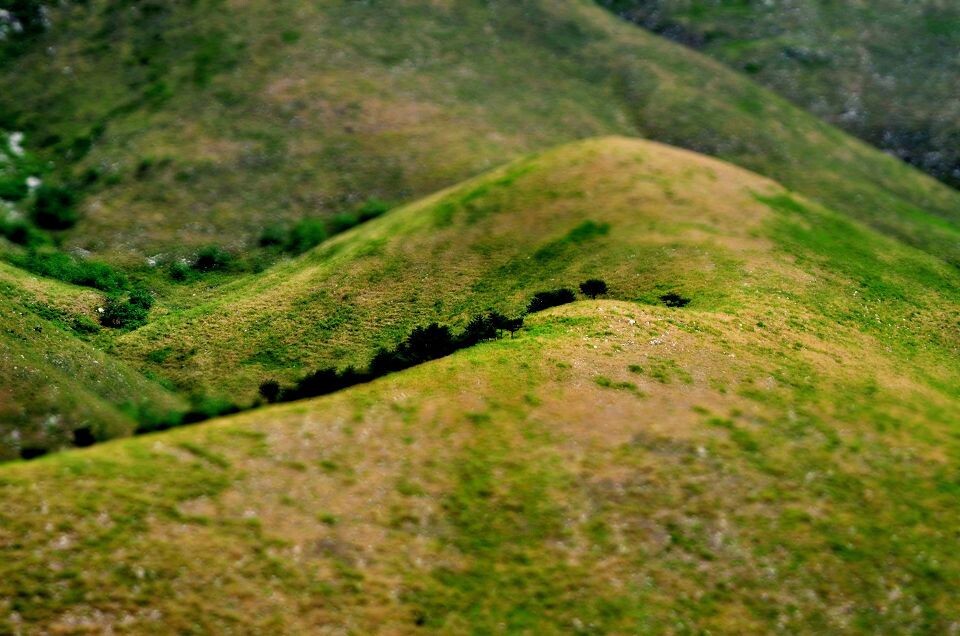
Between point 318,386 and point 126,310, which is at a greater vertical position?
point 318,386

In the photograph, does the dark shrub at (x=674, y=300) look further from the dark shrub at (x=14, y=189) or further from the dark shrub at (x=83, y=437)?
the dark shrub at (x=14, y=189)

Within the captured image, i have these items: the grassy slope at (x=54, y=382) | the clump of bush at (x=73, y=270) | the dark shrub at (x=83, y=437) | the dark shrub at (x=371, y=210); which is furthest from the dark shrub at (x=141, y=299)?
the dark shrub at (x=83, y=437)

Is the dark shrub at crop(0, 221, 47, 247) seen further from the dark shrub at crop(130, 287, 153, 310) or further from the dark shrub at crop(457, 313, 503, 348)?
the dark shrub at crop(457, 313, 503, 348)

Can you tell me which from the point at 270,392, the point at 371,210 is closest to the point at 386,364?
the point at 270,392

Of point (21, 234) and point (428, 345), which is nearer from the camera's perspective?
point (428, 345)

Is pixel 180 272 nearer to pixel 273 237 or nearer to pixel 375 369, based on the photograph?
pixel 273 237

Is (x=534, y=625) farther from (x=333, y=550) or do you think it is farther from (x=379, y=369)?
(x=379, y=369)

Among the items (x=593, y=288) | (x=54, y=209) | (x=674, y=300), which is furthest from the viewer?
(x=54, y=209)
